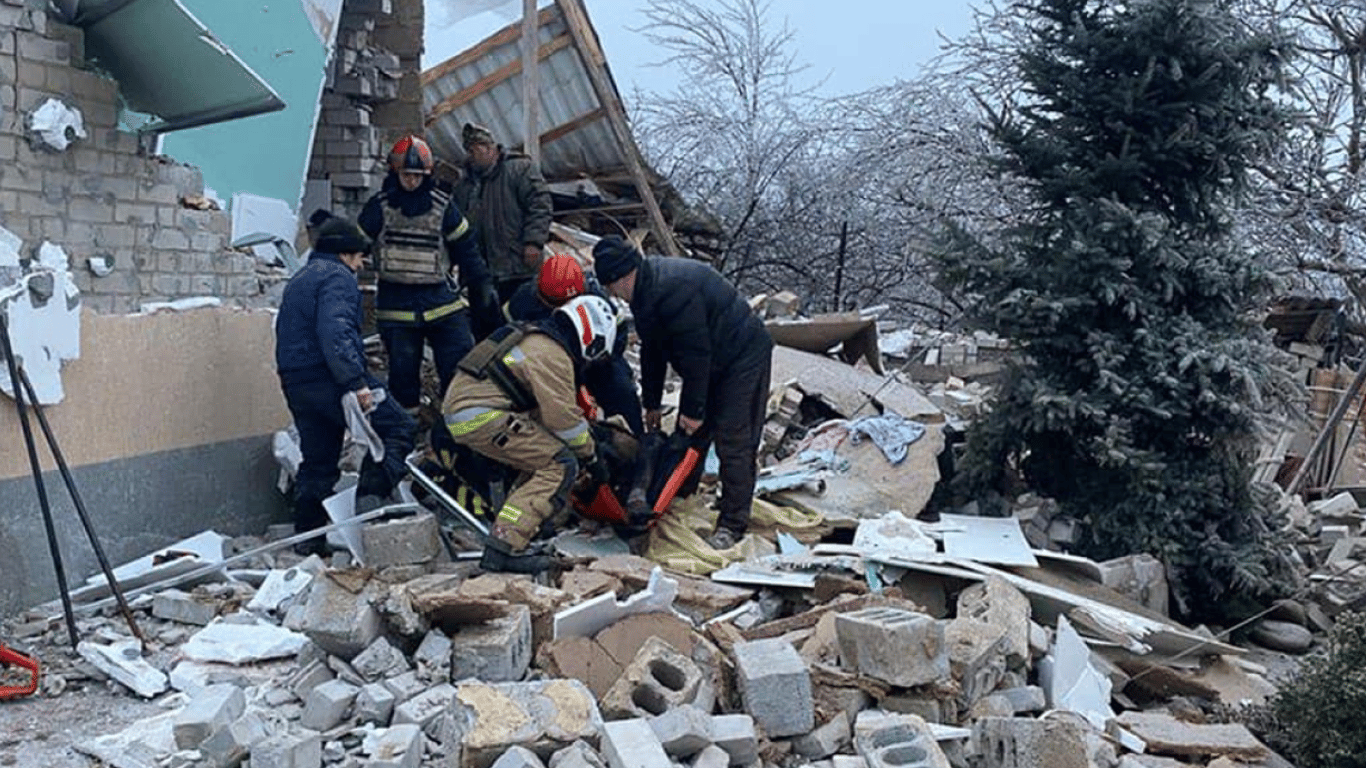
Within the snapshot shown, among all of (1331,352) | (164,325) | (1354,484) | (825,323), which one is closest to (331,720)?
(164,325)

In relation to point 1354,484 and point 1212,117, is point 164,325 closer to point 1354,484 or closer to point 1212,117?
point 1212,117

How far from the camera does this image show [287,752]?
142 inches

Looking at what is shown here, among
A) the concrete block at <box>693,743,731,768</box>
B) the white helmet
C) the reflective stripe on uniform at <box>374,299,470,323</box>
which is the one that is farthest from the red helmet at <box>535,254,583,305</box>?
the concrete block at <box>693,743,731,768</box>

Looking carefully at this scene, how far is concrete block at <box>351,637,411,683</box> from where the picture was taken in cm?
428

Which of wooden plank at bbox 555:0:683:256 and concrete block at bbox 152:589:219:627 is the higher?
wooden plank at bbox 555:0:683:256

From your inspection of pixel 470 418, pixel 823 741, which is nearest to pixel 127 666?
pixel 470 418

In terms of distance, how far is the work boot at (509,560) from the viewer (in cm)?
544

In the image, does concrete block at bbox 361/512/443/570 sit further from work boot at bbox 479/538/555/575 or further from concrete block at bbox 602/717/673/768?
concrete block at bbox 602/717/673/768

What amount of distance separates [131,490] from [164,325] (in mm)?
845

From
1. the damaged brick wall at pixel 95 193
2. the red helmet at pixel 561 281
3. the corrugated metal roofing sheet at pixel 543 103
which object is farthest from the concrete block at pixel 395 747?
the corrugated metal roofing sheet at pixel 543 103

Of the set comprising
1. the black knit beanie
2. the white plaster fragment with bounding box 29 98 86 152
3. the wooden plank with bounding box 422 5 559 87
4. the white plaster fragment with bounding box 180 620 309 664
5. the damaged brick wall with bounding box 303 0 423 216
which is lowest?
the white plaster fragment with bounding box 180 620 309 664

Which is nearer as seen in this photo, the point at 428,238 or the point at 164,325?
the point at 164,325

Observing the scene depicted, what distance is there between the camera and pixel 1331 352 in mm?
13023

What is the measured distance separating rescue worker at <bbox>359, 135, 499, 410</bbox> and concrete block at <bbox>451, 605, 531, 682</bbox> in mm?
2586
